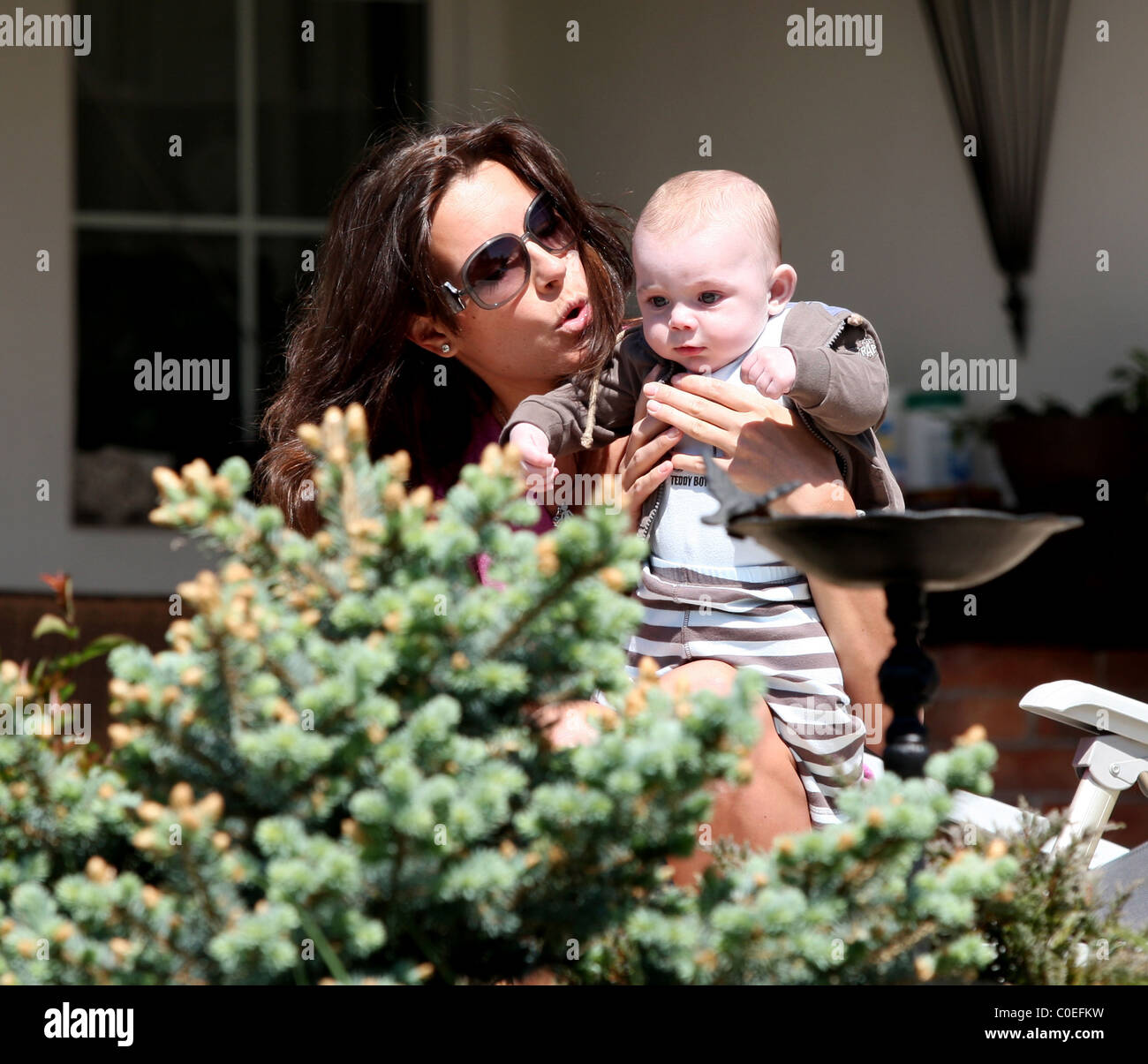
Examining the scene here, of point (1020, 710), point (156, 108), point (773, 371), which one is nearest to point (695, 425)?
point (773, 371)

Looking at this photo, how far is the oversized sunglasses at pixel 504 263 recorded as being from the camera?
186 centimetres

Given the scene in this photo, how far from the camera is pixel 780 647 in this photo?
177cm

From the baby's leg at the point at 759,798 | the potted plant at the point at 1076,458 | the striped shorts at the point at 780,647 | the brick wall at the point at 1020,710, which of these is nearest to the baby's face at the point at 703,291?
the striped shorts at the point at 780,647

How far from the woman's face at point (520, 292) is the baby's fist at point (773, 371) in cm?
40

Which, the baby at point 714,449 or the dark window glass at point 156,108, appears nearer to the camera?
the baby at point 714,449

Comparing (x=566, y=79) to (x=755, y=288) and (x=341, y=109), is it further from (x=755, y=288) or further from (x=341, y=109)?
(x=755, y=288)

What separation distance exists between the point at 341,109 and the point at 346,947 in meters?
3.70

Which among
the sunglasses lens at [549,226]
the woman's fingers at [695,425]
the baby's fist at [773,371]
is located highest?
the sunglasses lens at [549,226]

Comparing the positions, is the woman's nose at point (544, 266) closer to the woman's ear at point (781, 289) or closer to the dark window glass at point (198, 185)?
the woman's ear at point (781, 289)

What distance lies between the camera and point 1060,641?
386 centimetres

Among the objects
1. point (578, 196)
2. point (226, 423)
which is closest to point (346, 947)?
point (578, 196)

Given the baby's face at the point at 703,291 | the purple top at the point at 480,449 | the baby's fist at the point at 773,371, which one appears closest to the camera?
the baby's fist at the point at 773,371

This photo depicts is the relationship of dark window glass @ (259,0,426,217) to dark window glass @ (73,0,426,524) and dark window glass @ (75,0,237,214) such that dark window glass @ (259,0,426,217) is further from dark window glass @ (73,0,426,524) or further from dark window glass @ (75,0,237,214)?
dark window glass @ (75,0,237,214)

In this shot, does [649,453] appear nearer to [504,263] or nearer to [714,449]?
[714,449]
